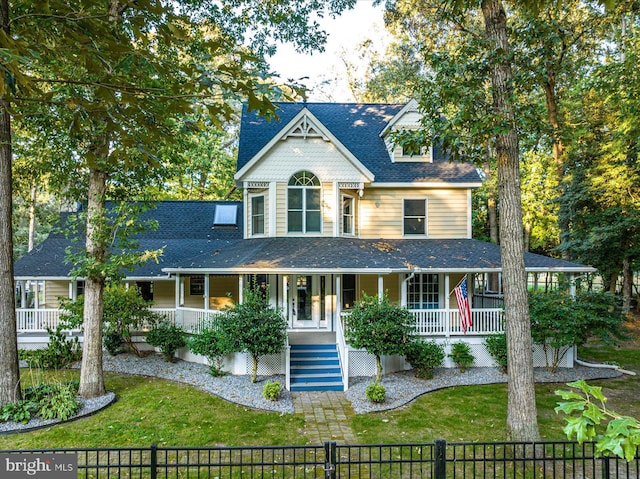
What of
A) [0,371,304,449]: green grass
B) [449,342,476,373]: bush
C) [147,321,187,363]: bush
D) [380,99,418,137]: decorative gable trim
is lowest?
[0,371,304,449]: green grass

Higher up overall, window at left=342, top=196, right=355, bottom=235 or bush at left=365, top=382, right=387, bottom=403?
window at left=342, top=196, right=355, bottom=235

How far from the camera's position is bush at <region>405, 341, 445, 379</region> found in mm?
12484

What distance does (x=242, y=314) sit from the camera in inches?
468

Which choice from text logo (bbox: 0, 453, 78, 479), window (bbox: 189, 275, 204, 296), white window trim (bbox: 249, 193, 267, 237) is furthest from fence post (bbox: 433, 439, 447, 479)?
window (bbox: 189, 275, 204, 296)

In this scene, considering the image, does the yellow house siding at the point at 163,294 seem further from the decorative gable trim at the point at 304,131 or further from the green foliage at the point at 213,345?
the decorative gable trim at the point at 304,131

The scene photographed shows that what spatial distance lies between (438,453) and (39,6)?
7.14 metres

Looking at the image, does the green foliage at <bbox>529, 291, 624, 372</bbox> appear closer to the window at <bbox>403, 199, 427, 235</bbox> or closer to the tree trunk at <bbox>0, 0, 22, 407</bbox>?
the window at <bbox>403, 199, 427, 235</bbox>

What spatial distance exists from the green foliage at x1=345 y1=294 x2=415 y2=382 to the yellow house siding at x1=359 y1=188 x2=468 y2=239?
5.51 meters

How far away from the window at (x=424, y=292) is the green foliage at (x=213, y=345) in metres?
7.55

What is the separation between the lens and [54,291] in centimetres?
1745

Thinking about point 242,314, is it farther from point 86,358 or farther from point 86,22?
point 86,22

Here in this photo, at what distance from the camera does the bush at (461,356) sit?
13.4 m

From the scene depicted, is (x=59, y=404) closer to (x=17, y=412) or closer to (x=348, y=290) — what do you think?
(x=17, y=412)

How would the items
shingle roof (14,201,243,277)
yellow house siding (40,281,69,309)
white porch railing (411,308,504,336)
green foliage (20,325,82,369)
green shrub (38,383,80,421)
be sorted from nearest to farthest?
green shrub (38,383,80,421) < green foliage (20,325,82,369) < white porch railing (411,308,504,336) < shingle roof (14,201,243,277) < yellow house siding (40,281,69,309)
